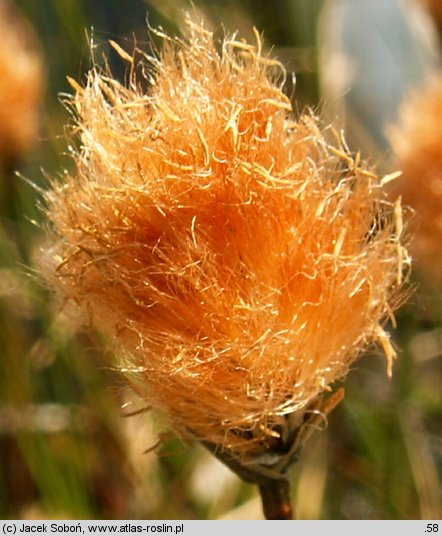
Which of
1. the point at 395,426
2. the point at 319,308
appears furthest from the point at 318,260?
the point at 395,426

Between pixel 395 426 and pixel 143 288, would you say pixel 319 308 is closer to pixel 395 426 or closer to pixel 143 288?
pixel 143 288

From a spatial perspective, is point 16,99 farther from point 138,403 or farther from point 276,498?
point 276,498

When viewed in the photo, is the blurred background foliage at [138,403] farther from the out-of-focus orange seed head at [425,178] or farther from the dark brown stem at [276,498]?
the dark brown stem at [276,498]

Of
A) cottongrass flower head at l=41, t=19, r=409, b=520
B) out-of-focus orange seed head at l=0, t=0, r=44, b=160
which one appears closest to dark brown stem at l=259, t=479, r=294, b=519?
cottongrass flower head at l=41, t=19, r=409, b=520

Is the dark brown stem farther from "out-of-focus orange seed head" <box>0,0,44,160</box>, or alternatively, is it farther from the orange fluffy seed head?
"out-of-focus orange seed head" <box>0,0,44,160</box>

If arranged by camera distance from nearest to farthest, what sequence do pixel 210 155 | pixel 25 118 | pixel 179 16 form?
pixel 210 155 < pixel 25 118 < pixel 179 16

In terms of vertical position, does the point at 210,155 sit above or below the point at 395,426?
above

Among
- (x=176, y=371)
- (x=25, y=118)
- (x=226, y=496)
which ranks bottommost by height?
(x=226, y=496)
